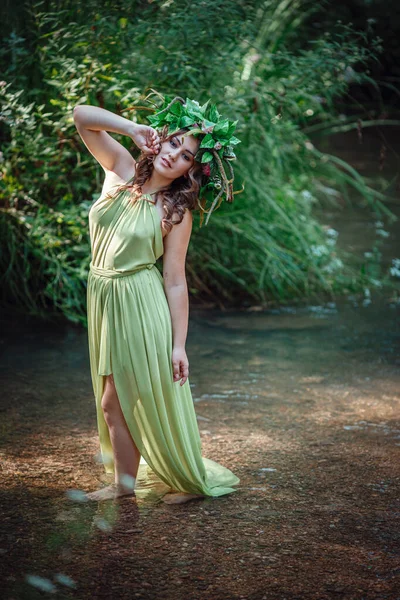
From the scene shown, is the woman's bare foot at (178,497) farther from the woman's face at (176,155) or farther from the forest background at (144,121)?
the forest background at (144,121)

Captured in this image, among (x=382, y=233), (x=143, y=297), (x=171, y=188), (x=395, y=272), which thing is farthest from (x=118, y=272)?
(x=382, y=233)

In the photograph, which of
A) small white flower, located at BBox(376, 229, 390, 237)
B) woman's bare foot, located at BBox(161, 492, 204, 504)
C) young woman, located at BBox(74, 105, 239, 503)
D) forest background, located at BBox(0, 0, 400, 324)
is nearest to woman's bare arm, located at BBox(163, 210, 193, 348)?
young woman, located at BBox(74, 105, 239, 503)

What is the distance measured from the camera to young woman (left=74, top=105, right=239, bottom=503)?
10.2 feet

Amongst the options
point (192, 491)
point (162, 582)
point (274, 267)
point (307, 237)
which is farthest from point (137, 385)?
point (307, 237)

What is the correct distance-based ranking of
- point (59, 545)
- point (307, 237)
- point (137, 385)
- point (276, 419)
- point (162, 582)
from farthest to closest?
point (307, 237) → point (276, 419) → point (137, 385) → point (59, 545) → point (162, 582)

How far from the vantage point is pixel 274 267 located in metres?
6.14

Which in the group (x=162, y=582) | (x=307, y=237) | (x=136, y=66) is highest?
(x=136, y=66)

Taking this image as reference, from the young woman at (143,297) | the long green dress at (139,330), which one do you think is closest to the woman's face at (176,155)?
the young woman at (143,297)

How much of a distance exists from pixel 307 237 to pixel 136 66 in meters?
2.12

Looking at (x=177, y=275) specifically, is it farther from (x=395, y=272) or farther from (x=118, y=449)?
(x=395, y=272)

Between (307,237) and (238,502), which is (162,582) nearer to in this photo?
(238,502)

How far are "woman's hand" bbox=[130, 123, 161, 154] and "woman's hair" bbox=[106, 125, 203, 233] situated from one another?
0.14 ft

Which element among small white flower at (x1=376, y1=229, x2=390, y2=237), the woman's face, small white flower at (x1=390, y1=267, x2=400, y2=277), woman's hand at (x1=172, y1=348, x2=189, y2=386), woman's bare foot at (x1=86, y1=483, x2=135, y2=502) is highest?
the woman's face

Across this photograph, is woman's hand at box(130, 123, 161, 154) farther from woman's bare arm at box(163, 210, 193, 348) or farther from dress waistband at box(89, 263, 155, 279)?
dress waistband at box(89, 263, 155, 279)
